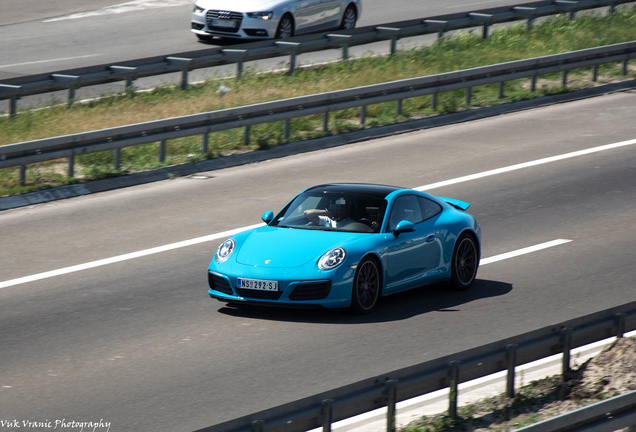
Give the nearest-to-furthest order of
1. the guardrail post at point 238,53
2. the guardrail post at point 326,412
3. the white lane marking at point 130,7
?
the guardrail post at point 326,412
the guardrail post at point 238,53
the white lane marking at point 130,7

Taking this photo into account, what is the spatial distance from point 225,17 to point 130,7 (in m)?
9.11

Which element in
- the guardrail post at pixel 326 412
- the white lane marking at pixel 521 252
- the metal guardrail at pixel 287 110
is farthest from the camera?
the metal guardrail at pixel 287 110

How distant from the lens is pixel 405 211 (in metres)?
10.6

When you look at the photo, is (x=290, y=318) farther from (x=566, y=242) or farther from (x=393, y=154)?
(x=393, y=154)

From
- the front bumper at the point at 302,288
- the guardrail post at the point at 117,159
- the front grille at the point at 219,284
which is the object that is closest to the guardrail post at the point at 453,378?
the front bumper at the point at 302,288

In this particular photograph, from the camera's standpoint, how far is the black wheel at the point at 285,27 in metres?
26.1

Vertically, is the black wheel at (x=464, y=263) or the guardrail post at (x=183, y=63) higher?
the guardrail post at (x=183, y=63)

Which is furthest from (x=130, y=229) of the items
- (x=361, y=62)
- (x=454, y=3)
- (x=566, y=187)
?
(x=454, y=3)

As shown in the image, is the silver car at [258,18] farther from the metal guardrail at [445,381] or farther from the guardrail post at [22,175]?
the metal guardrail at [445,381]

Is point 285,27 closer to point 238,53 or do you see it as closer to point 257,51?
point 257,51

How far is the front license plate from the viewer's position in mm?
9477

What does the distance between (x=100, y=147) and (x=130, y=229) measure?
3048mm

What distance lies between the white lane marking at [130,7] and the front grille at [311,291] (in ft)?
81.0

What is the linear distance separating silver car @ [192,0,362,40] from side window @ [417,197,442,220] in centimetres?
Result: 1581
